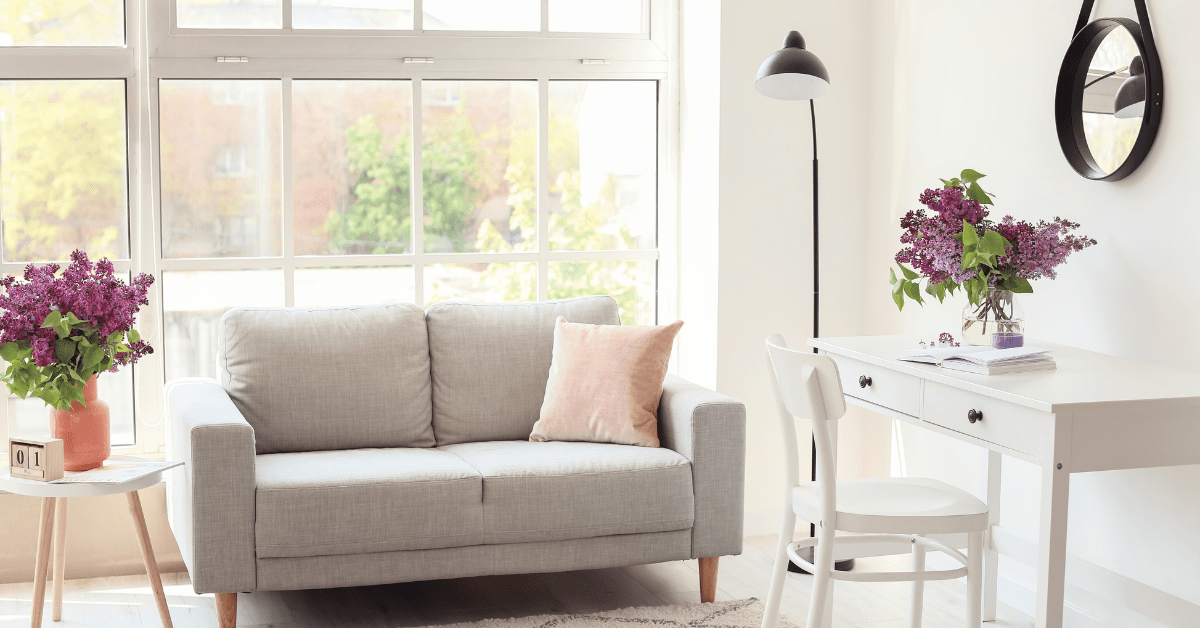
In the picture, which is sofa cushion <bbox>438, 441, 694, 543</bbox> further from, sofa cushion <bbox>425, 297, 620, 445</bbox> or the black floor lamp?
the black floor lamp

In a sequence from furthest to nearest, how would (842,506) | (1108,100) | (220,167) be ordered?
(220,167) → (1108,100) → (842,506)

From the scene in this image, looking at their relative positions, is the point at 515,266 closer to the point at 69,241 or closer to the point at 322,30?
the point at 322,30

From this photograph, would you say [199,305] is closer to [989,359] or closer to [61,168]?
[61,168]

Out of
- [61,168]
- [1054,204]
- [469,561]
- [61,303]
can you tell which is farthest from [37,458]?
[1054,204]

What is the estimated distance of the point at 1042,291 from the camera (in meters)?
3.10

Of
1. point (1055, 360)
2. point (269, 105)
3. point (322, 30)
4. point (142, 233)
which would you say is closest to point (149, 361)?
point (142, 233)

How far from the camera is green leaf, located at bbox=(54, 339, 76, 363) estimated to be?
9.04 feet

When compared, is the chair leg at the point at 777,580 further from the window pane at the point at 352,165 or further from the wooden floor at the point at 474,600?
the window pane at the point at 352,165

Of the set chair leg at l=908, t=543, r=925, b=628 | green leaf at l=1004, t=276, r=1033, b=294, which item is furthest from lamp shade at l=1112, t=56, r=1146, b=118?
chair leg at l=908, t=543, r=925, b=628

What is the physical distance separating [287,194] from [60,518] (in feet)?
4.26

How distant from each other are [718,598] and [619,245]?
1418 mm

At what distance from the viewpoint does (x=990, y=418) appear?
232cm

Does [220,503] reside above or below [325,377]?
below

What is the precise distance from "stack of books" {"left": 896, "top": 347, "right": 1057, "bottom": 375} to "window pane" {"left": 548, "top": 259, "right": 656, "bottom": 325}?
1654 mm
